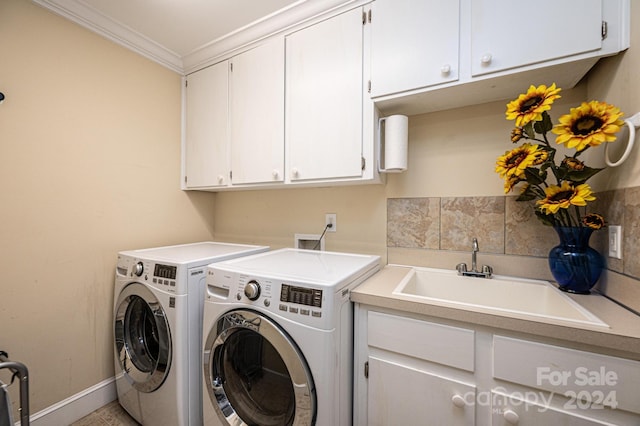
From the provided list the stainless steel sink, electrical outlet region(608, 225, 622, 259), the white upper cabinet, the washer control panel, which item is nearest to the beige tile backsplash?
electrical outlet region(608, 225, 622, 259)

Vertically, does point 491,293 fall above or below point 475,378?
above

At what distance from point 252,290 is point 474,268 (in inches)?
44.6

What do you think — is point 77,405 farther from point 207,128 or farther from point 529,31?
point 529,31

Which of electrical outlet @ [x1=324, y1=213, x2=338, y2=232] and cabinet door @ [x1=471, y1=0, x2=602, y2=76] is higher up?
cabinet door @ [x1=471, y1=0, x2=602, y2=76]

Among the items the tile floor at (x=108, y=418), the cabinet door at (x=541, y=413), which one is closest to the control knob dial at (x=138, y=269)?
the tile floor at (x=108, y=418)

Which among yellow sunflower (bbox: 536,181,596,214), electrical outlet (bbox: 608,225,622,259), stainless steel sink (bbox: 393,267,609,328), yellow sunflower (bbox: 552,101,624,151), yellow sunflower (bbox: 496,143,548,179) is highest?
yellow sunflower (bbox: 552,101,624,151)

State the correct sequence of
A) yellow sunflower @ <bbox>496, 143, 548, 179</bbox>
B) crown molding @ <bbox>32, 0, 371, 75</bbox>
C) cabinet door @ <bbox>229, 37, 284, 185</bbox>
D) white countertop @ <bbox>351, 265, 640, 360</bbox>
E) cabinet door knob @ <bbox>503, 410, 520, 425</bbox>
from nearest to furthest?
white countertop @ <bbox>351, 265, 640, 360</bbox>, cabinet door knob @ <bbox>503, 410, 520, 425</bbox>, yellow sunflower @ <bbox>496, 143, 548, 179</bbox>, crown molding @ <bbox>32, 0, 371, 75</bbox>, cabinet door @ <bbox>229, 37, 284, 185</bbox>

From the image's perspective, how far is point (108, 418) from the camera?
5.19 feet

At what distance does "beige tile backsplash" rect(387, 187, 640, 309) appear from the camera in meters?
1.04

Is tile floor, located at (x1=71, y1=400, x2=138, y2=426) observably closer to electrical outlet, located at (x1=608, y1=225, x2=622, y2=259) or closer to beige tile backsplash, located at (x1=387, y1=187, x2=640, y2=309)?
beige tile backsplash, located at (x1=387, y1=187, x2=640, y2=309)

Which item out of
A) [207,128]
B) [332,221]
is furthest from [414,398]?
[207,128]

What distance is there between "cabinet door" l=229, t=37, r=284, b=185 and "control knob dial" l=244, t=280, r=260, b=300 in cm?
76

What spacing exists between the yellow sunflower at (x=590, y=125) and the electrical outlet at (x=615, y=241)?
36 centimetres

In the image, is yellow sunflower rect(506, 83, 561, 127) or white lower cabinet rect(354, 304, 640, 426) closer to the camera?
white lower cabinet rect(354, 304, 640, 426)
